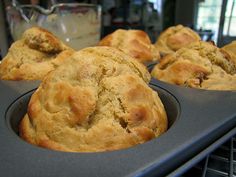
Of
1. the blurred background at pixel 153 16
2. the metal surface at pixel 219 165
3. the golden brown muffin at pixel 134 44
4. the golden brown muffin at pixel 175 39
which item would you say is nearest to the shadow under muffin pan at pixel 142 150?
the metal surface at pixel 219 165

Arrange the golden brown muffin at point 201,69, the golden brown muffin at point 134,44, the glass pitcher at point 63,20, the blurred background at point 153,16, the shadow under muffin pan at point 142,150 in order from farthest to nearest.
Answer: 1. the blurred background at point 153,16
2. the glass pitcher at point 63,20
3. the golden brown muffin at point 134,44
4. the golden brown muffin at point 201,69
5. the shadow under muffin pan at point 142,150

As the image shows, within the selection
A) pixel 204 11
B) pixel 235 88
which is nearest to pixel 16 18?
pixel 235 88

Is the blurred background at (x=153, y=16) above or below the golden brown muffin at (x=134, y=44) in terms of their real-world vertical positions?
below

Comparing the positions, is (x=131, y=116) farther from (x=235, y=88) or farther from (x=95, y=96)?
(x=235, y=88)

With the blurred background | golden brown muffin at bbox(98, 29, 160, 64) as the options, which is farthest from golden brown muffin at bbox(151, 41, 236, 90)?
the blurred background

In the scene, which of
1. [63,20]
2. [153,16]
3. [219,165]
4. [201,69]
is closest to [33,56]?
[63,20]

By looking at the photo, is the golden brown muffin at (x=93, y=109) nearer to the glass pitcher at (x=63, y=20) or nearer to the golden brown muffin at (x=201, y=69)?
the golden brown muffin at (x=201, y=69)

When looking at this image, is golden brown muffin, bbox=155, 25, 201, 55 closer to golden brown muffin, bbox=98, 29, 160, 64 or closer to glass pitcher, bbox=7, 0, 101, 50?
golden brown muffin, bbox=98, 29, 160, 64

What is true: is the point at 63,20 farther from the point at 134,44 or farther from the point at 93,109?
the point at 93,109
